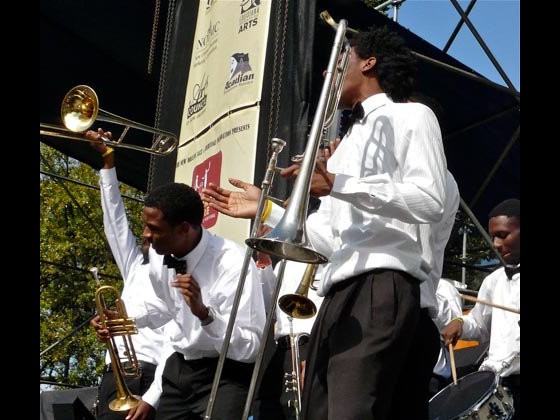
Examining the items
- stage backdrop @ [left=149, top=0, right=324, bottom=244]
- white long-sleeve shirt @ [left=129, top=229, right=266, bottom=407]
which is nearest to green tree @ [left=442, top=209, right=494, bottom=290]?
stage backdrop @ [left=149, top=0, right=324, bottom=244]

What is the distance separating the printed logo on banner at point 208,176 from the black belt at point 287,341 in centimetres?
124

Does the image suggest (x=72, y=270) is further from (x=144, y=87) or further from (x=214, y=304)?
(x=214, y=304)

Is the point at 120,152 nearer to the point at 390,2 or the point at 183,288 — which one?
the point at 390,2

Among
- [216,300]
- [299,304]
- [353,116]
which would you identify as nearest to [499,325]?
[216,300]

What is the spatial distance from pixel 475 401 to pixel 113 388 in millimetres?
2327

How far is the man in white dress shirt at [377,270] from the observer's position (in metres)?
3.84

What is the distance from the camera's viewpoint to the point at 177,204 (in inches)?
242

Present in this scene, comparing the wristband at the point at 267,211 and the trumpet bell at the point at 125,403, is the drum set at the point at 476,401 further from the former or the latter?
the trumpet bell at the point at 125,403

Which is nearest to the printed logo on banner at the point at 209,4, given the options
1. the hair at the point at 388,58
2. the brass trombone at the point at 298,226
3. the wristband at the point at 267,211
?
the wristband at the point at 267,211

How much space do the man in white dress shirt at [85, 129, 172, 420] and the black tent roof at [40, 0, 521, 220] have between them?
2130 mm

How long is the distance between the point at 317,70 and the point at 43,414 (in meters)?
3.26

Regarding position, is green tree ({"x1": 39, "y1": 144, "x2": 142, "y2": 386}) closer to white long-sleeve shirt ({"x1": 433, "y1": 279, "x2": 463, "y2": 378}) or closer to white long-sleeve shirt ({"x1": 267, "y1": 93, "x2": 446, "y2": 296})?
white long-sleeve shirt ({"x1": 433, "y1": 279, "x2": 463, "y2": 378})

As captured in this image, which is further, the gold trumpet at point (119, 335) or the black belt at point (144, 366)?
the black belt at point (144, 366)

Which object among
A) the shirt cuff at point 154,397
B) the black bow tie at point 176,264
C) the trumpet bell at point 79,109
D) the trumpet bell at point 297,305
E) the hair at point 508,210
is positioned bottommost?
the shirt cuff at point 154,397
